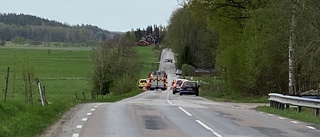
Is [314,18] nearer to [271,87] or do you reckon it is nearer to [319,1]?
[319,1]

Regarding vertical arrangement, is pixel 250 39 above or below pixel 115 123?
above

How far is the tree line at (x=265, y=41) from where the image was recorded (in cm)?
2694

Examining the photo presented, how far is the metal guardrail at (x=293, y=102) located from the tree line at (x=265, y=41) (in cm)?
254

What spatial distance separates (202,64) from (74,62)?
100 feet

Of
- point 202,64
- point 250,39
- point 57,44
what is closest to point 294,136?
point 250,39

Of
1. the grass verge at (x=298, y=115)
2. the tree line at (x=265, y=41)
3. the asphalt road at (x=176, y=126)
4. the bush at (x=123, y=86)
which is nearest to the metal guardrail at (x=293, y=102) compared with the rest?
the grass verge at (x=298, y=115)

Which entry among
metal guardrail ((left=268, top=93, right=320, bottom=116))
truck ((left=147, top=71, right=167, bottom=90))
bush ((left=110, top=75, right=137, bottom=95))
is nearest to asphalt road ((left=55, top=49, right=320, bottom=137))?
metal guardrail ((left=268, top=93, right=320, bottom=116))

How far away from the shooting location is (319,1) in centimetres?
2606

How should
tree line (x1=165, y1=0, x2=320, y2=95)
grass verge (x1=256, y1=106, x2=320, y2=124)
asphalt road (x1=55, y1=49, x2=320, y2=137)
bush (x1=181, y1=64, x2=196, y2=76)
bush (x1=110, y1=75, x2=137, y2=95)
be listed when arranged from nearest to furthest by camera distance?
asphalt road (x1=55, y1=49, x2=320, y2=137) < grass verge (x1=256, y1=106, x2=320, y2=124) < tree line (x1=165, y1=0, x2=320, y2=95) < bush (x1=110, y1=75, x2=137, y2=95) < bush (x1=181, y1=64, x2=196, y2=76)

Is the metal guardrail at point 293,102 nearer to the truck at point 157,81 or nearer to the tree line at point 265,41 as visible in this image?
the tree line at point 265,41

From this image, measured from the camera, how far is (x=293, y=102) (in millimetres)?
23656

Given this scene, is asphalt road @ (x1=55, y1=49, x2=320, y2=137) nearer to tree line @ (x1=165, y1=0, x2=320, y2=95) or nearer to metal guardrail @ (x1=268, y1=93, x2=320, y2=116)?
metal guardrail @ (x1=268, y1=93, x2=320, y2=116)

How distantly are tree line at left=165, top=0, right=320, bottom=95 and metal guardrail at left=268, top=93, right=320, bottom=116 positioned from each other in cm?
254

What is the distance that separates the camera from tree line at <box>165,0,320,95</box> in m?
26.9
